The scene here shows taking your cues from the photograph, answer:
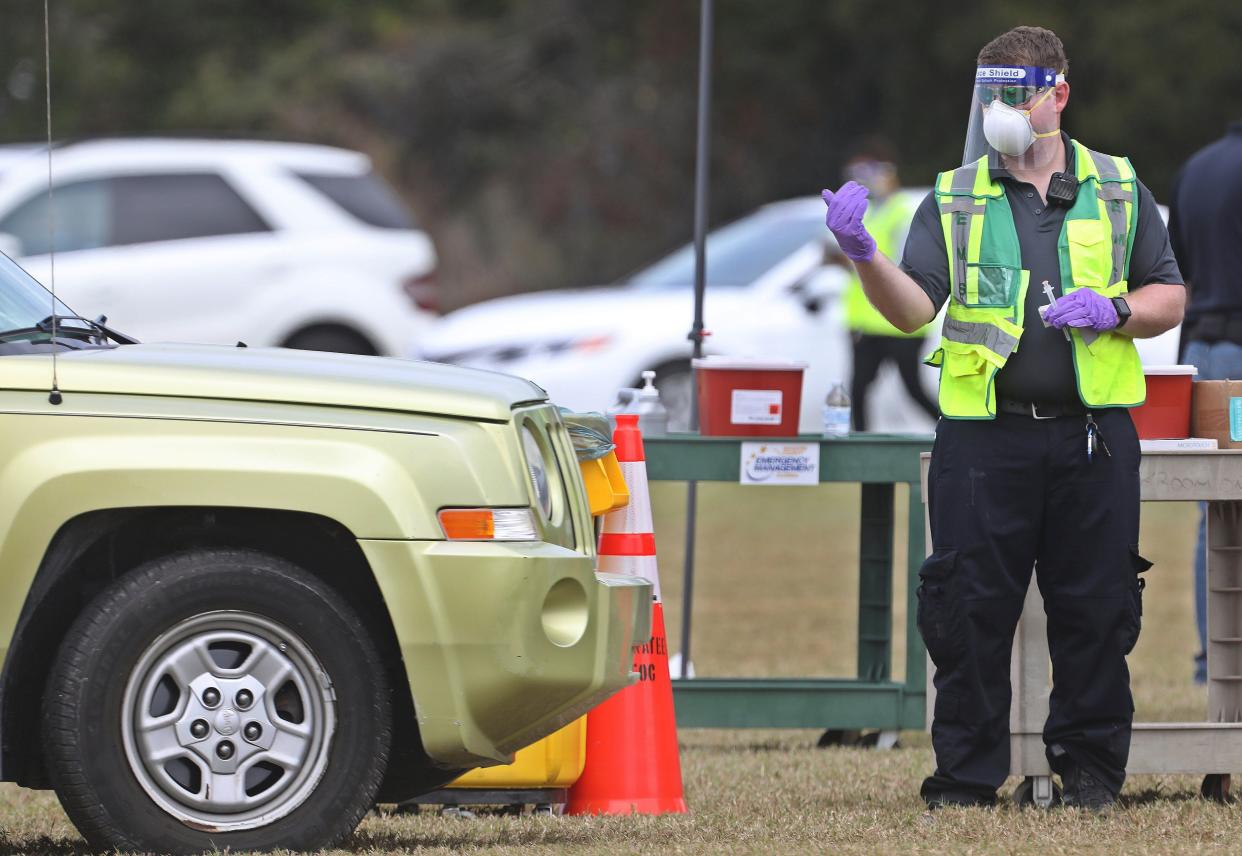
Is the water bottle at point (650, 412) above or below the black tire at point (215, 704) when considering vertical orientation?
above

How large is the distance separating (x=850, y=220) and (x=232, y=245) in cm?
1071

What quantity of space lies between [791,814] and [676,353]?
8090 millimetres

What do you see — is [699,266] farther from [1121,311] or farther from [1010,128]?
[1121,311]

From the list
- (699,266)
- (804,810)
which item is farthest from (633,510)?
(699,266)

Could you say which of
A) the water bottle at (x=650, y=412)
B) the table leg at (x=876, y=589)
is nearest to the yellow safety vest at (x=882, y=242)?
the table leg at (x=876, y=589)

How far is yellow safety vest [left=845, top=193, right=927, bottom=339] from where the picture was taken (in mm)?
12406

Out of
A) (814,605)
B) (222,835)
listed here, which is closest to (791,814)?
(222,835)

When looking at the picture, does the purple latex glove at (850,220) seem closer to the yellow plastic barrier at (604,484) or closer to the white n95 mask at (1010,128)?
the white n95 mask at (1010,128)

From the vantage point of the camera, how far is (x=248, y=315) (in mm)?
15570

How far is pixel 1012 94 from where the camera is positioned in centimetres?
584

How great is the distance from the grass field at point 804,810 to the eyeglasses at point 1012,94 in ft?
5.94

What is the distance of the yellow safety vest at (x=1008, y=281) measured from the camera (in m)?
5.77

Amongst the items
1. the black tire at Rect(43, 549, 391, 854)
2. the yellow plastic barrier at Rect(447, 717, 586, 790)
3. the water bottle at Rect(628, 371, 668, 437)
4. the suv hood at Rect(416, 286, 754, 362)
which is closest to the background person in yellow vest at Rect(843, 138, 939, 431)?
the suv hood at Rect(416, 286, 754, 362)

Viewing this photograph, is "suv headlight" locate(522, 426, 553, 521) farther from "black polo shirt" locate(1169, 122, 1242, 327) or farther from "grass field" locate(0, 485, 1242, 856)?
"black polo shirt" locate(1169, 122, 1242, 327)
